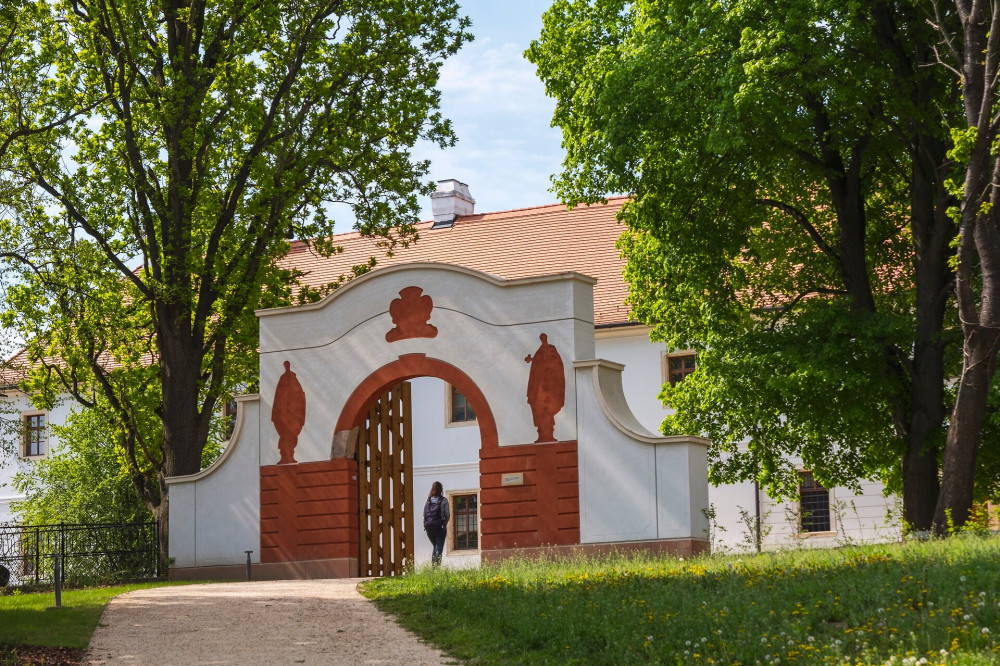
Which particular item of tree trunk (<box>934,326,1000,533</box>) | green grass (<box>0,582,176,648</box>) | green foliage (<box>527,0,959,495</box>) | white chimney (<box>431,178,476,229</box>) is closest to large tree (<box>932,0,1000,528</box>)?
tree trunk (<box>934,326,1000,533</box>)

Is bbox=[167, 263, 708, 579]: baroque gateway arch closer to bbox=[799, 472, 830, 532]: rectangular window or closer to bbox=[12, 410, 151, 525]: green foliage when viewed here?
bbox=[12, 410, 151, 525]: green foliage

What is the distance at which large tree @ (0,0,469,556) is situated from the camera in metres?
23.0

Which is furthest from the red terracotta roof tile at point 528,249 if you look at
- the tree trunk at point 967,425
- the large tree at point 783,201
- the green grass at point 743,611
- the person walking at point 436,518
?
the green grass at point 743,611

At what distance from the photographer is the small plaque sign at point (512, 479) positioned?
753 inches

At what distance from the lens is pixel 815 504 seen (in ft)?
104

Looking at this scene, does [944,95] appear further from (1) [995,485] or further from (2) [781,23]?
(1) [995,485]

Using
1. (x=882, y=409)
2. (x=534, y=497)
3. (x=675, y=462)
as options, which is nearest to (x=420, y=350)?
(x=534, y=497)

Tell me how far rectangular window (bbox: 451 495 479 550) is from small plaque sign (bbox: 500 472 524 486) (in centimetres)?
1573

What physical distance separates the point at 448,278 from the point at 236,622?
7388mm

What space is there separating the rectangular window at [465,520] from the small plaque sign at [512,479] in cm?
1573

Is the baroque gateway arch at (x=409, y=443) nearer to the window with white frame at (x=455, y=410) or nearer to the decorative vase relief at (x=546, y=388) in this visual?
the decorative vase relief at (x=546, y=388)

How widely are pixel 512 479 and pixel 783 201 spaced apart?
302 inches

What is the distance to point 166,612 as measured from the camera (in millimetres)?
14898

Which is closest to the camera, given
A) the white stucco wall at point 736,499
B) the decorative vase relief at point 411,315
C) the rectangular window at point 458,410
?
the decorative vase relief at point 411,315
